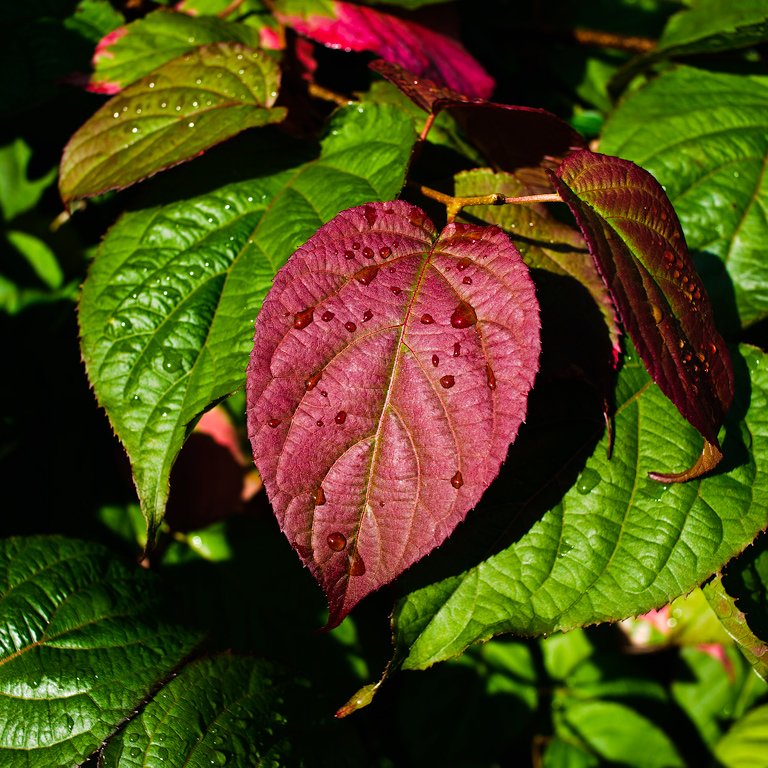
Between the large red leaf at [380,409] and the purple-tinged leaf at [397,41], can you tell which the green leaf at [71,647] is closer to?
the large red leaf at [380,409]

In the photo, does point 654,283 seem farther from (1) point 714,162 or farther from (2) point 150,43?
(2) point 150,43

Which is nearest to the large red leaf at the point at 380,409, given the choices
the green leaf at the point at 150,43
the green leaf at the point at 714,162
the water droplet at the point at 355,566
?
the water droplet at the point at 355,566

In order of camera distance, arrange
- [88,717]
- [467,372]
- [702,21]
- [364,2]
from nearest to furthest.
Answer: [467,372] → [88,717] → [364,2] → [702,21]

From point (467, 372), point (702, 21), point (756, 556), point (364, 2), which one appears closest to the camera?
point (467, 372)

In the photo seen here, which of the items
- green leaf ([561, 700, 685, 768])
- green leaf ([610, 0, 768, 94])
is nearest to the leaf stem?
green leaf ([610, 0, 768, 94])

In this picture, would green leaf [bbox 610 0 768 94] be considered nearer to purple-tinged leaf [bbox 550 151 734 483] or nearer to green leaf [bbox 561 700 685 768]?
purple-tinged leaf [bbox 550 151 734 483]

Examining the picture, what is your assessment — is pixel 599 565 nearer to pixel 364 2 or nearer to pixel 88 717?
pixel 88 717

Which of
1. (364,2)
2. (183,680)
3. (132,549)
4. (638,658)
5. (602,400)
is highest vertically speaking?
(364,2)

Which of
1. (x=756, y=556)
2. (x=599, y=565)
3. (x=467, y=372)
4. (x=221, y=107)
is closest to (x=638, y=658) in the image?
(x=756, y=556)
